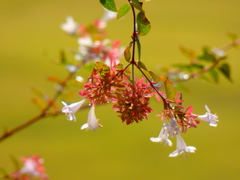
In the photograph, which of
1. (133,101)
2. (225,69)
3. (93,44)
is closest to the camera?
(133,101)

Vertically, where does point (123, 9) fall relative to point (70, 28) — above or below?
below

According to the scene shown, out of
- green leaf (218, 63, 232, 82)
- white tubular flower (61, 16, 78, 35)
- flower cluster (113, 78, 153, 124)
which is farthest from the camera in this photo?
white tubular flower (61, 16, 78, 35)

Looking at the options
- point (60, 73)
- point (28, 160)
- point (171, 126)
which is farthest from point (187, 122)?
point (60, 73)

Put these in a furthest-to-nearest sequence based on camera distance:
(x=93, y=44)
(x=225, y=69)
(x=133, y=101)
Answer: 1. (x=93, y=44)
2. (x=225, y=69)
3. (x=133, y=101)

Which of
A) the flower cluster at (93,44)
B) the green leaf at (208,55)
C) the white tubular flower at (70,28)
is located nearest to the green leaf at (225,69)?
the green leaf at (208,55)

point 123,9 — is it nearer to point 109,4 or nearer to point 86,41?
point 109,4

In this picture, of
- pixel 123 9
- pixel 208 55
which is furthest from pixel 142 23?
pixel 208 55

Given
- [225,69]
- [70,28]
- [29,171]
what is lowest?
Result: [29,171]

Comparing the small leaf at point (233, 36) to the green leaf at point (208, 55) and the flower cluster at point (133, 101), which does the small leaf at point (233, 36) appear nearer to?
the green leaf at point (208, 55)

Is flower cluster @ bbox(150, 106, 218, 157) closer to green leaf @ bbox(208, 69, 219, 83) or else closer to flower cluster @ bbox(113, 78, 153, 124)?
flower cluster @ bbox(113, 78, 153, 124)

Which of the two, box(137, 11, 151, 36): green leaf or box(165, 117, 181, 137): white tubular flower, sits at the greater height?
box(137, 11, 151, 36): green leaf

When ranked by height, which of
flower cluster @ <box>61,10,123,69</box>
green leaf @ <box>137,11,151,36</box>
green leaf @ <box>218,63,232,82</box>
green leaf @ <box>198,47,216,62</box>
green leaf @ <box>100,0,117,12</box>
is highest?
flower cluster @ <box>61,10,123,69</box>

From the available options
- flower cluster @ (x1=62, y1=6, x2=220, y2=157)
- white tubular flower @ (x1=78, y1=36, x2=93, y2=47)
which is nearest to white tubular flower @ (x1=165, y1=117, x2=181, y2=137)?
flower cluster @ (x1=62, y1=6, x2=220, y2=157)
